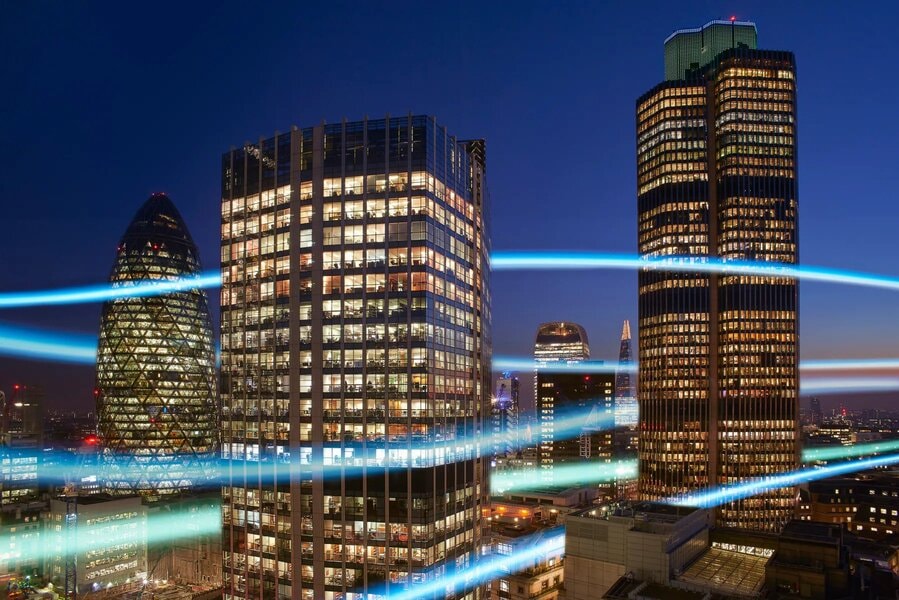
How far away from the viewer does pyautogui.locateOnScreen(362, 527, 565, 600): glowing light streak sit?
259 feet

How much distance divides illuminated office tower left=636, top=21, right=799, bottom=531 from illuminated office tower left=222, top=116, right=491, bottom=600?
110 m

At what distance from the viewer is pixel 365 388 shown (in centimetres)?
8306

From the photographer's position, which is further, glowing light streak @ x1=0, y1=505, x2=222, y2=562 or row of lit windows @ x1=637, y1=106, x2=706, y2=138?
row of lit windows @ x1=637, y1=106, x2=706, y2=138

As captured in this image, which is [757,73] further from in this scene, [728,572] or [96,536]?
[96,536]

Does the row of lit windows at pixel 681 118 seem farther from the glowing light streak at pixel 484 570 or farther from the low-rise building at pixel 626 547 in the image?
the low-rise building at pixel 626 547

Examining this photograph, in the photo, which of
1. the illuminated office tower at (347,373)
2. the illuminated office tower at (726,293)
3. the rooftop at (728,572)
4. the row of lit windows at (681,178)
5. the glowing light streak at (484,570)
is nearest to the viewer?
the rooftop at (728,572)

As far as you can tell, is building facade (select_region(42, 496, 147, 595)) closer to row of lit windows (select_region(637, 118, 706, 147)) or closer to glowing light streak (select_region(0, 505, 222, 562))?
glowing light streak (select_region(0, 505, 222, 562))

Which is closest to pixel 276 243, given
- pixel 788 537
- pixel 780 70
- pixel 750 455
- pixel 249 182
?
pixel 249 182

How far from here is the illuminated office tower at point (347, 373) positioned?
265ft

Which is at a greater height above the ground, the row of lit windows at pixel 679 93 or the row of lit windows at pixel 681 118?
the row of lit windows at pixel 679 93

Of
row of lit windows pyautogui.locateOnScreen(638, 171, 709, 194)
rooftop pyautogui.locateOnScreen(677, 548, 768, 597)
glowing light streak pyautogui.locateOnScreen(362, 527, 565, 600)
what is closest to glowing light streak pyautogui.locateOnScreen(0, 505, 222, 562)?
glowing light streak pyautogui.locateOnScreen(362, 527, 565, 600)

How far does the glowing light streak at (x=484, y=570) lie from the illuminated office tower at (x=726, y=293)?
2604 inches

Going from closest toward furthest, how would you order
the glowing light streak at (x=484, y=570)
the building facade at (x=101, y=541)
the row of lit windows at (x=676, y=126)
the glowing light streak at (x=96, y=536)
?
the glowing light streak at (x=484, y=570) → the building facade at (x=101, y=541) → the glowing light streak at (x=96, y=536) → the row of lit windows at (x=676, y=126)

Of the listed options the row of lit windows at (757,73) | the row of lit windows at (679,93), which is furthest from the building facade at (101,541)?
the row of lit windows at (757,73)
